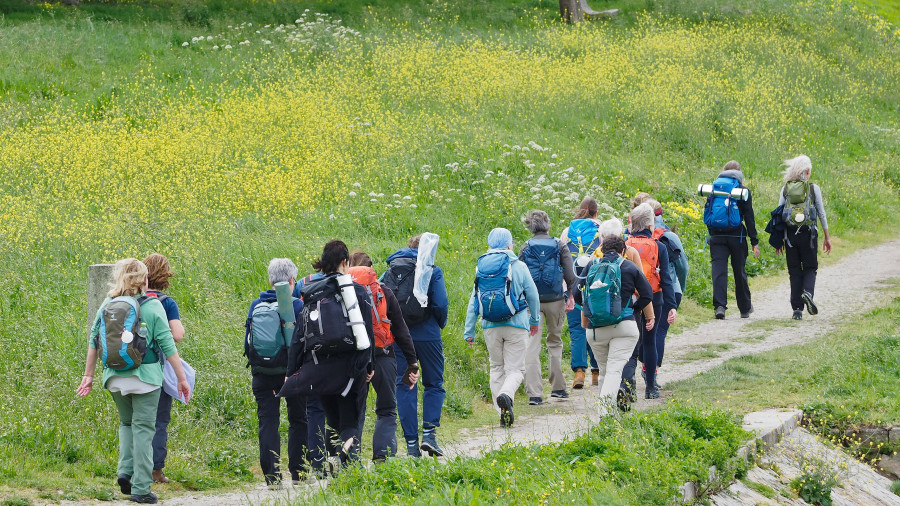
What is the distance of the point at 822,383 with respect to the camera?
364 inches

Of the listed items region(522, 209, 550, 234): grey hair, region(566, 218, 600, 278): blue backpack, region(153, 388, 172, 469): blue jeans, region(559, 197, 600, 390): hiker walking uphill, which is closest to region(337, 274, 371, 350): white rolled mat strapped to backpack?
region(153, 388, 172, 469): blue jeans

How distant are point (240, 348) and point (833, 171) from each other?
53.3ft

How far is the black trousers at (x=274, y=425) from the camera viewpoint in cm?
688

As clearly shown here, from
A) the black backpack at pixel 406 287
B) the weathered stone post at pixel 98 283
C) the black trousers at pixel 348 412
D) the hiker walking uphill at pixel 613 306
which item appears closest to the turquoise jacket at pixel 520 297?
the hiker walking uphill at pixel 613 306

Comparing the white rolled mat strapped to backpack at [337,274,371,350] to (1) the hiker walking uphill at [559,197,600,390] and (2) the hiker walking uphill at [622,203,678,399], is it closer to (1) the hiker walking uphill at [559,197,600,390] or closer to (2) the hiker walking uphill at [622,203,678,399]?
(2) the hiker walking uphill at [622,203,678,399]

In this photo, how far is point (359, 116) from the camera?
18.5 m

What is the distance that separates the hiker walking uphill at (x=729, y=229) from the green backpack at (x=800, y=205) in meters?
0.49

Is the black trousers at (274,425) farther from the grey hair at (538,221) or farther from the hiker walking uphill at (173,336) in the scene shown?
the grey hair at (538,221)

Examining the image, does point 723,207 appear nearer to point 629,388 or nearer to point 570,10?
point 629,388

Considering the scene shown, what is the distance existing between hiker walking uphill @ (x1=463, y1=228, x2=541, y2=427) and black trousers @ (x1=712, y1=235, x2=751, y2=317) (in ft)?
17.1

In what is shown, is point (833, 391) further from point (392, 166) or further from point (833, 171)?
point (833, 171)

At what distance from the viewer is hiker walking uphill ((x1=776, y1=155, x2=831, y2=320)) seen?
1221 centimetres

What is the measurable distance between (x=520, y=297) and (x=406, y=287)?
125 centimetres

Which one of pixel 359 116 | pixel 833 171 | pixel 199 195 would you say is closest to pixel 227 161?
pixel 199 195
